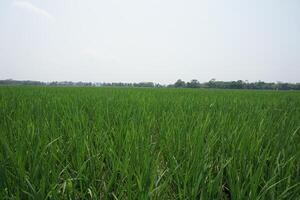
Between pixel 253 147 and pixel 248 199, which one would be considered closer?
pixel 248 199

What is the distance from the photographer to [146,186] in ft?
2.28

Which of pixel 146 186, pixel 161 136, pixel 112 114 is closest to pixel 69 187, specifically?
pixel 146 186

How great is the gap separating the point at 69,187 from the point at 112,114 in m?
1.25

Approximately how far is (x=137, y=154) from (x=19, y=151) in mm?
545

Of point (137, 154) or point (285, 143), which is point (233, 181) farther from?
point (285, 143)

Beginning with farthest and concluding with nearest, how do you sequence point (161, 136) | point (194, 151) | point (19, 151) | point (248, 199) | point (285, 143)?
point (161, 136)
point (285, 143)
point (194, 151)
point (19, 151)
point (248, 199)

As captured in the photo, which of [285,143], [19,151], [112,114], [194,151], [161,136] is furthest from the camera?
[112,114]

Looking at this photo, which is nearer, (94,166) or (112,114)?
(94,166)

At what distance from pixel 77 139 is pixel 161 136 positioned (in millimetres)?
613

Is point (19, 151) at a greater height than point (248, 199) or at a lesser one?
greater

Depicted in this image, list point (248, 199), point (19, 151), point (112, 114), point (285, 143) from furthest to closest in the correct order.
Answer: point (112, 114), point (285, 143), point (19, 151), point (248, 199)

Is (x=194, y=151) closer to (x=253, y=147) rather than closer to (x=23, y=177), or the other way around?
(x=253, y=147)

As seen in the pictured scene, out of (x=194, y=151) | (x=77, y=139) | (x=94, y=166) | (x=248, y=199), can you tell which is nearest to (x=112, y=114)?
(x=77, y=139)

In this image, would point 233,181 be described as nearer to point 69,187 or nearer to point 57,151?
point 69,187
